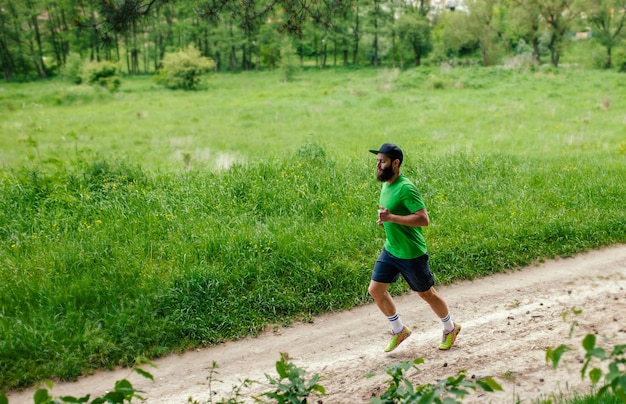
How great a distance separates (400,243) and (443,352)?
51.8 inches

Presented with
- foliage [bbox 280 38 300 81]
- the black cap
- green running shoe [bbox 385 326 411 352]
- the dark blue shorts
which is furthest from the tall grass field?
foliage [bbox 280 38 300 81]

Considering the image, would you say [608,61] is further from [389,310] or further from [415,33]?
[389,310]

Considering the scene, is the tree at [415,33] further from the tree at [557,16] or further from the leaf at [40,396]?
the leaf at [40,396]

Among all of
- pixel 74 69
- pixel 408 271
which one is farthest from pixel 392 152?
pixel 74 69

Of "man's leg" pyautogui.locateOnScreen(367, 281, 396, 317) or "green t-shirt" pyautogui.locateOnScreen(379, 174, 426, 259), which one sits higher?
"green t-shirt" pyautogui.locateOnScreen(379, 174, 426, 259)

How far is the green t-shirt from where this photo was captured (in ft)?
15.9

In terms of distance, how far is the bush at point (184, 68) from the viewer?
36125 millimetres

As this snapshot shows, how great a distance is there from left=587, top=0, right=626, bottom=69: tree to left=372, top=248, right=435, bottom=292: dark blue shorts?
1949 inches

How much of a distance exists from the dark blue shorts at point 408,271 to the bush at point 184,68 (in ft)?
110

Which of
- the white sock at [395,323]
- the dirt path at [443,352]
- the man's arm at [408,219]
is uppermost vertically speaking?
the man's arm at [408,219]

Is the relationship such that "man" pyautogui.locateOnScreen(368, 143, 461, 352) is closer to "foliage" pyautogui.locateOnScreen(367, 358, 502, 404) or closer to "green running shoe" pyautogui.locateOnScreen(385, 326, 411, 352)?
"green running shoe" pyautogui.locateOnScreen(385, 326, 411, 352)

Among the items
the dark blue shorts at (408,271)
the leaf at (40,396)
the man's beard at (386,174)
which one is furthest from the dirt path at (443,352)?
the leaf at (40,396)

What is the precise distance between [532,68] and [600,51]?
50.4 feet

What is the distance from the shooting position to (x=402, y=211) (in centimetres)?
493
